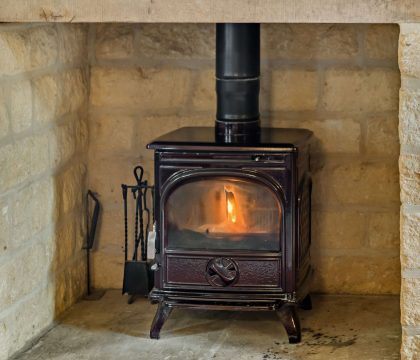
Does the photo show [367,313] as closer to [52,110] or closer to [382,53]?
[382,53]

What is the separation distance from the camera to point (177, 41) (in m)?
4.14

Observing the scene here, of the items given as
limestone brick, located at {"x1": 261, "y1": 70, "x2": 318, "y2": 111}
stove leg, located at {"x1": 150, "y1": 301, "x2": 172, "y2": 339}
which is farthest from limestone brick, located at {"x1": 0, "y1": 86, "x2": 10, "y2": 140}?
limestone brick, located at {"x1": 261, "y1": 70, "x2": 318, "y2": 111}

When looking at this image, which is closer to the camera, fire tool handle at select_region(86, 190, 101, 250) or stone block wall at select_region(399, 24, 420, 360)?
stone block wall at select_region(399, 24, 420, 360)

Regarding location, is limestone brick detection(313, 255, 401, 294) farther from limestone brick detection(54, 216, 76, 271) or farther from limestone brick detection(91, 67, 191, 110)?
limestone brick detection(54, 216, 76, 271)

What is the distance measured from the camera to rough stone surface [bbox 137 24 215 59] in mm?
4125

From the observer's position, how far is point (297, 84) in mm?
4102

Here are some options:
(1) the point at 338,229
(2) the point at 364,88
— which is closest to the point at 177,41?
(2) the point at 364,88

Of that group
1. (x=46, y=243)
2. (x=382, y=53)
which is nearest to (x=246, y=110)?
(x=382, y=53)

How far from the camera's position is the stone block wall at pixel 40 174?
138 inches

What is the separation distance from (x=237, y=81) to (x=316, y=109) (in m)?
0.48

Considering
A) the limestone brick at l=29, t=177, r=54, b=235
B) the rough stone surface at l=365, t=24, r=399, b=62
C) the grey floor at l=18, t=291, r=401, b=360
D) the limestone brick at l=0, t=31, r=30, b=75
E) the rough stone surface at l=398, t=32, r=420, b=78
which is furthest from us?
the rough stone surface at l=365, t=24, r=399, b=62

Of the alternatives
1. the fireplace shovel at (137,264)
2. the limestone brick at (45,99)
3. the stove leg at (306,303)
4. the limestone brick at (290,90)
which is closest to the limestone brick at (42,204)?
the limestone brick at (45,99)

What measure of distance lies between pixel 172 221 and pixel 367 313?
0.89 meters

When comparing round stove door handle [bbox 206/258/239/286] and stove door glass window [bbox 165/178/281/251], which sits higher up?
stove door glass window [bbox 165/178/281/251]
